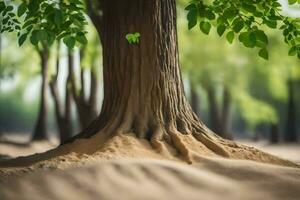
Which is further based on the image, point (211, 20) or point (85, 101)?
point (85, 101)

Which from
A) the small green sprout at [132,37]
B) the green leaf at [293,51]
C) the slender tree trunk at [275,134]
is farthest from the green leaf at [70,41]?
the slender tree trunk at [275,134]

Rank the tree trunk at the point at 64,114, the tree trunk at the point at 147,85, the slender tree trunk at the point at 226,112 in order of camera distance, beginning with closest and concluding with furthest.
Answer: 1. the tree trunk at the point at 147,85
2. the tree trunk at the point at 64,114
3. the slender tree trunk at the point at 226,112

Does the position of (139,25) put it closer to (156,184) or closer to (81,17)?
(81,17)

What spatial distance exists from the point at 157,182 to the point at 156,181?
0.08ft

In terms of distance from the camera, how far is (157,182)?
6520 mm

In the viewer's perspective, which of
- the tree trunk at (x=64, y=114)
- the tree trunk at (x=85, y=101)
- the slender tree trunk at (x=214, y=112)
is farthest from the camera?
the slender tree trunk at (x=214, y=112)

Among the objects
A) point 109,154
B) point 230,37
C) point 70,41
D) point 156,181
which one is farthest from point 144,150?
point 230,37

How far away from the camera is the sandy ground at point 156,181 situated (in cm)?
612

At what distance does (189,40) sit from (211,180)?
19.5 meters

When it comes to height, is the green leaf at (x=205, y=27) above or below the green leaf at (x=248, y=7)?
below

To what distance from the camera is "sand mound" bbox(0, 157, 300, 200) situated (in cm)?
611

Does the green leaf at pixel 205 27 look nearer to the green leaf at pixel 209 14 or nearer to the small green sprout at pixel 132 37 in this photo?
the green leaf at pixel 209 14

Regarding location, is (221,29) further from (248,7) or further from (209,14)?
(248,7)

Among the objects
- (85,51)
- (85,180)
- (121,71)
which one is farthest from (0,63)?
(85,180)
